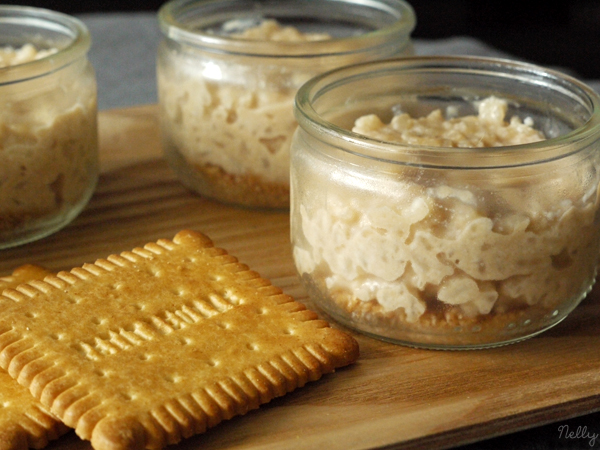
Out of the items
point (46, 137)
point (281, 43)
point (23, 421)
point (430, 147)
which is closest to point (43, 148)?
point (46, 137)

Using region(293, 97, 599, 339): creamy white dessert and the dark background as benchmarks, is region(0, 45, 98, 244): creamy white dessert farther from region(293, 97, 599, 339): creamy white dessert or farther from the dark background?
the dark background

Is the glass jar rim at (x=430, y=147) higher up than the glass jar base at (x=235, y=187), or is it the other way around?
the glass jar rim at (x=430, y=147)

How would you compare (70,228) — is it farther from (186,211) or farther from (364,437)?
(364,437)

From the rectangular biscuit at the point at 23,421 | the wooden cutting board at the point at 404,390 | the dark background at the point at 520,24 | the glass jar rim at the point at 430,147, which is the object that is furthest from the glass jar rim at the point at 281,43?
the dark background at the point at 520,24

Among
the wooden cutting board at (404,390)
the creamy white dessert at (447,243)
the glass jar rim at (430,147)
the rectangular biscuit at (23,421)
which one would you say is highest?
the glass jar rim at (430,147)

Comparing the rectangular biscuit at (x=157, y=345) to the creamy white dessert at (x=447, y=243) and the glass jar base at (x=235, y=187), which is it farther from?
the glass jar base at (x=235, y=187)
